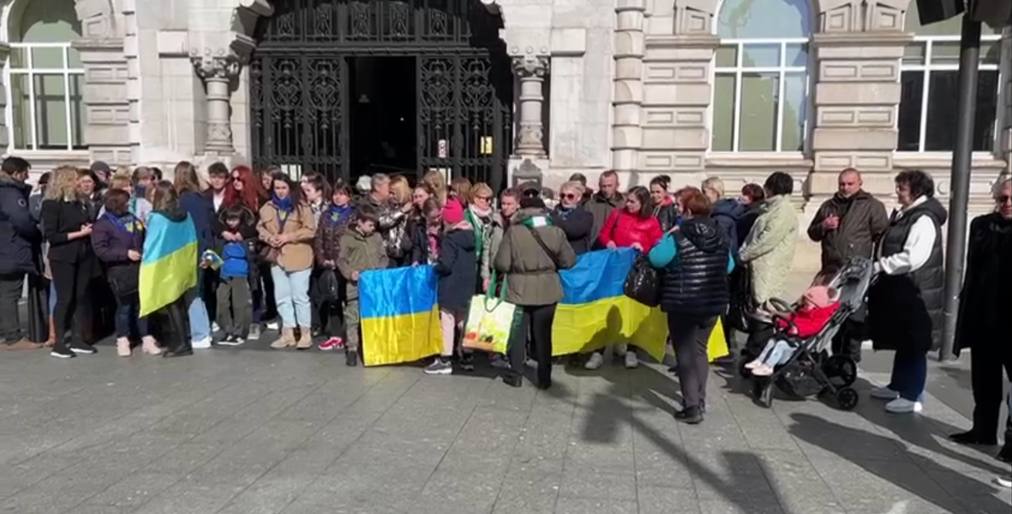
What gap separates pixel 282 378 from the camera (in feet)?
23.1

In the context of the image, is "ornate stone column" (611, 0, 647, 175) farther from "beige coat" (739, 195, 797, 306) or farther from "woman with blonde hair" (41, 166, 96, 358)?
"woman with blonde hair" (41, 166, 96, 358)

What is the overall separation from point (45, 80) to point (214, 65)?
14.3 feet

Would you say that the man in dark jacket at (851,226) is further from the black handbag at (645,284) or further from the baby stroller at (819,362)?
the black handbag at (645,284)

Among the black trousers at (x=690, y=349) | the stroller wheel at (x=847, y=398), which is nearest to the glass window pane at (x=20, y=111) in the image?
the black trousers at (x=690, y=349)

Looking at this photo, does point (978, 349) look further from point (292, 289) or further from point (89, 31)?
point (89, 31)

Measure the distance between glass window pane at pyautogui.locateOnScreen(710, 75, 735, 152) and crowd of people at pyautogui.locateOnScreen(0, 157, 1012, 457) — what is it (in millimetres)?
6245

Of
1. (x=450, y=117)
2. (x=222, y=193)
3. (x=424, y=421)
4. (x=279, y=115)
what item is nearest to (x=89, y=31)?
(x=279, y=115)

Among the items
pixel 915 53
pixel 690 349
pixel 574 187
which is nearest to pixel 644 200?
pixel 574 187

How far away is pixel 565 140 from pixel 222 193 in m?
5.99

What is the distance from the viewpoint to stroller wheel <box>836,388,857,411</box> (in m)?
6.23

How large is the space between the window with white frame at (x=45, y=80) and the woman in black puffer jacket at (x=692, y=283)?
44.0ft

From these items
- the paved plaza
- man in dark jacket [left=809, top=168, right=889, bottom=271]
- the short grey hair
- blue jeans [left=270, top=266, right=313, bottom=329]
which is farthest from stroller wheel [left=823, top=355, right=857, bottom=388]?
blue jeans [left=270, top=266, right=313, bottom=329]

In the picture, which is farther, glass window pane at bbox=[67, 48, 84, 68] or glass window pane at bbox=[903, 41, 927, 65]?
glass window pane at bbox=[67, 48, 84, 68]

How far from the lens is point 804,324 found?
623 centimetres
